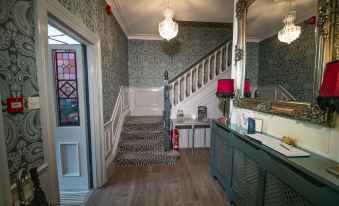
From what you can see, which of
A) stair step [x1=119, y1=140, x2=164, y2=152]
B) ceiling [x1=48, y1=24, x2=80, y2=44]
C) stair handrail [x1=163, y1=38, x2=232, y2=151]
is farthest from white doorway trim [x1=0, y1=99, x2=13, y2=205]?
stair handrail [x1=163, y1=38, x2=232, y2=151]

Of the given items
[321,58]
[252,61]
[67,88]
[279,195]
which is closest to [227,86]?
[252,61]

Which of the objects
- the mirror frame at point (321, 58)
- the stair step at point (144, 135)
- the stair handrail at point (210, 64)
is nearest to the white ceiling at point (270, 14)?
the mirror frame at point (321, 58)

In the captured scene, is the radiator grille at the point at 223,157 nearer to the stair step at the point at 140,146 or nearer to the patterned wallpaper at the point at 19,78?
the stair step at the point at 140,146

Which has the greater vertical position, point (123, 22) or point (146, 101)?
point (123, 22)

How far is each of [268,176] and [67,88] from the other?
2622mm

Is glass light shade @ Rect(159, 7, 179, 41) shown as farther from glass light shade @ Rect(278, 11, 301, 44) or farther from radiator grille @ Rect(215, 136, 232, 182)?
radiator grille @ Rect(215, 136, 232, 182)

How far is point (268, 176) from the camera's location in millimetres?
1369

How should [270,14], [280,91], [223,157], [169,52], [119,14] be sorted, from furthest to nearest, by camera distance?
[169,52] < [119,14] < [223,157] < [270,14] < [280,91]

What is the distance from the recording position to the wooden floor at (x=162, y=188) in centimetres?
215

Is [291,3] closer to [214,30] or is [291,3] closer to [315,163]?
[315,163]

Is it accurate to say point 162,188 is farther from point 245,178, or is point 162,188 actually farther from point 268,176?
point 268,176

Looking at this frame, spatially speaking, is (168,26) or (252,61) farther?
(168,26)

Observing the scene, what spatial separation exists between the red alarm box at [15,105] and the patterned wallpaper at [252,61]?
2.35 metres

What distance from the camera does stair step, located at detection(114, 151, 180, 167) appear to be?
3.10 m
